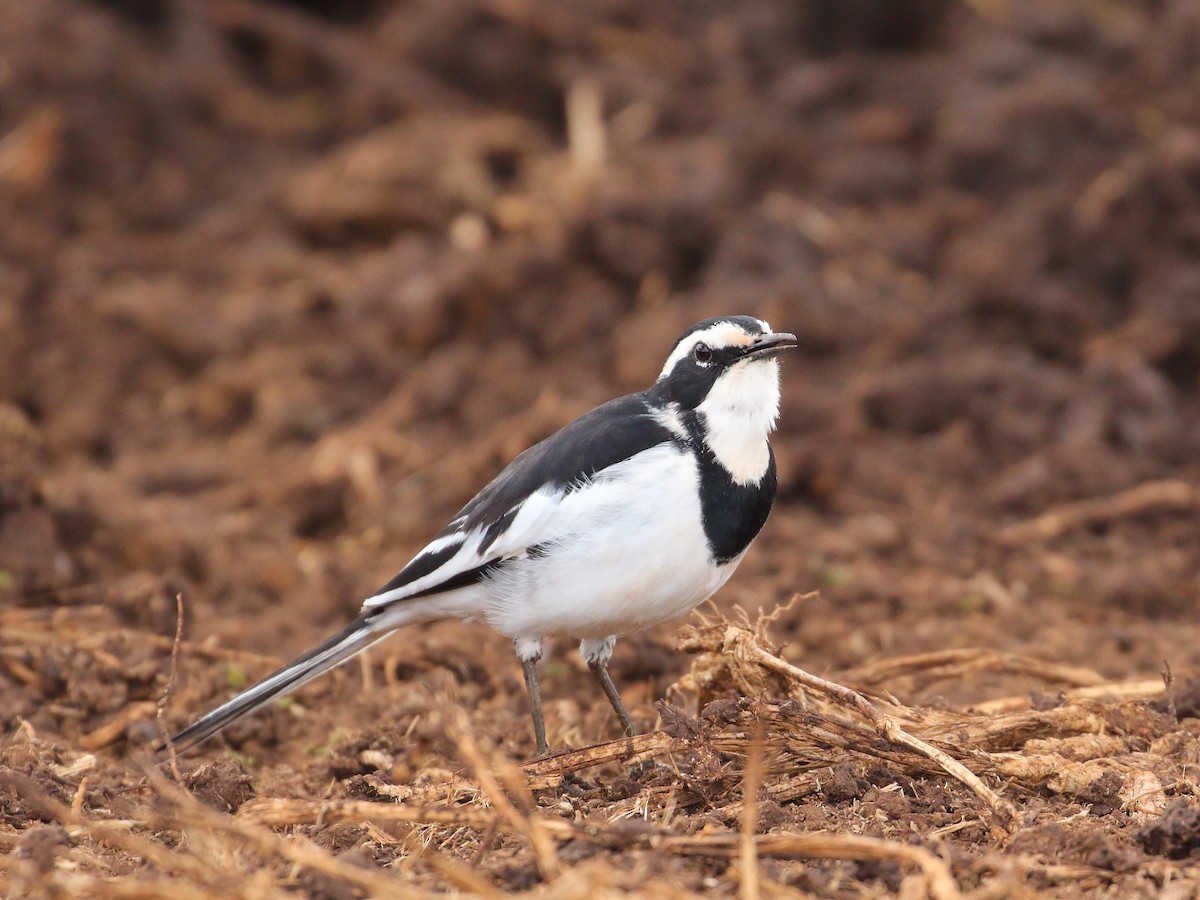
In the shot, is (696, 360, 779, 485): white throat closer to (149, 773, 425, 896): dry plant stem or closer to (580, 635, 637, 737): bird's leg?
(580, 635, 637, 737): bird's leg

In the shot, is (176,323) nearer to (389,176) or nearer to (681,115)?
(389,176)

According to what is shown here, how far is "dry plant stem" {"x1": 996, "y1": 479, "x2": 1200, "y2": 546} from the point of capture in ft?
25.3

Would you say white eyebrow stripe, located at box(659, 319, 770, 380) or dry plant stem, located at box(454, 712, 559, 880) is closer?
dry plant stem, located at box(454, 712, 559, 880)

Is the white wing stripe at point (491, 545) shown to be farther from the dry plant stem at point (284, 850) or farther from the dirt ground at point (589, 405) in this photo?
the dry plant stem at point (284, 850)

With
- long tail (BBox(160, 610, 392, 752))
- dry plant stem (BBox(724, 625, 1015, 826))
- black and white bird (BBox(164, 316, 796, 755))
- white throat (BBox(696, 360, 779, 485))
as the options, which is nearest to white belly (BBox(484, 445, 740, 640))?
black and white bird (BBox(164, 316, 796, 755))

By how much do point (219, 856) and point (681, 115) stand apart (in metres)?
8.12

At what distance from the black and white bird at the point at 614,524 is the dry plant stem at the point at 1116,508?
3.22 m

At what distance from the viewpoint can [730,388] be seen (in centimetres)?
493

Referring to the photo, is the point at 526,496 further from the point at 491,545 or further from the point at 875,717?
the point at 875,717

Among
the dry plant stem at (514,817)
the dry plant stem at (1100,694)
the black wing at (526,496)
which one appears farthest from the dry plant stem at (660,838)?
the dry plant stem at (1100,694)

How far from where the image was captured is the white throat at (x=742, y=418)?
4832 millimetres

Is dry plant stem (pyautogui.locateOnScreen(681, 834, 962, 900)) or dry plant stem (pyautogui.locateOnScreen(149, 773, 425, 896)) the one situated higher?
dry plant stem (pyautogui.locateOnScreen(149, 773, 425, 896))

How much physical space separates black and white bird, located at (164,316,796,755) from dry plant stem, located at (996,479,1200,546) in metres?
3.22

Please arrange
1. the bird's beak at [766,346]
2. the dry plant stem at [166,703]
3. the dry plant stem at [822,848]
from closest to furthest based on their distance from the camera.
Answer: the dry plant stem at [822,848] < the dry plant stem at [166,703] < the bird's beak at [766,346]
